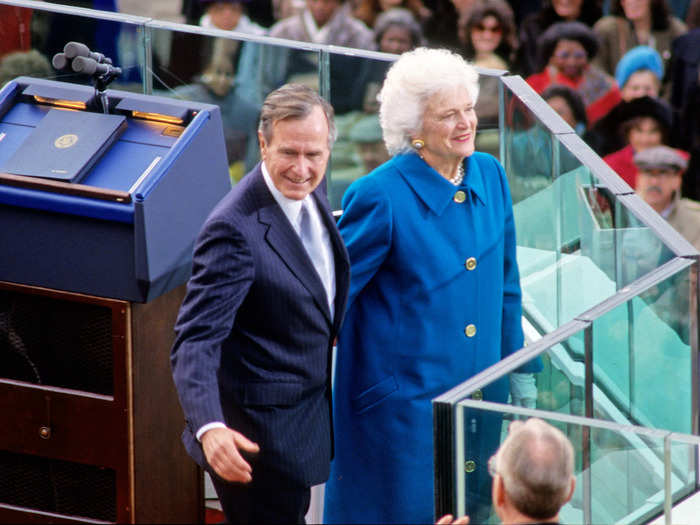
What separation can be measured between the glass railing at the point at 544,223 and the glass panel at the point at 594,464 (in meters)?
0.01

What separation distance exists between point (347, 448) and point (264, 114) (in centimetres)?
106

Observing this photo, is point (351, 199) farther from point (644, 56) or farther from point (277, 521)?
point (644, 56)

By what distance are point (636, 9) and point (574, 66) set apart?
0.79 metres

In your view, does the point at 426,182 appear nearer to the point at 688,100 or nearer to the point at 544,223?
the point at 544,223

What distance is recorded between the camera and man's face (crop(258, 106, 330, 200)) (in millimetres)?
3535

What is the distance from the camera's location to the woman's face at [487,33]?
27.2 ft

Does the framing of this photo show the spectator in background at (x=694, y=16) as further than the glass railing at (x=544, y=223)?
Yes

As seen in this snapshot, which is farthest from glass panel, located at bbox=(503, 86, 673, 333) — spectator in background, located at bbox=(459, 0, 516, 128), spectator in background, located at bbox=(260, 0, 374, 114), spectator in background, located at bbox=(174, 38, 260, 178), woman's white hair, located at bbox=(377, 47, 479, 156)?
spectator in background, located at bbox=(459, 0, 516, 128)

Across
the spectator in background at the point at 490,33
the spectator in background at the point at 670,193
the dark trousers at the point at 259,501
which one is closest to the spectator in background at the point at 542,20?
the spectator in background at the point at 490,33

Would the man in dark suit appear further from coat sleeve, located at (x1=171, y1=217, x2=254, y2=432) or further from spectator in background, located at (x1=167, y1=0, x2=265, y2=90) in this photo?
spectator in background, located at (x1=167, y1=0, x2=265, y2=90)

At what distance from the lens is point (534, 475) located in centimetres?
285

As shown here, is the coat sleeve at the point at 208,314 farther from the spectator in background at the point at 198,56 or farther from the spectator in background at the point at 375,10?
the spectator in background at the point at 375,10

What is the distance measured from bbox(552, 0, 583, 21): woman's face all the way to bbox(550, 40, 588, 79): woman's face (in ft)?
2.12

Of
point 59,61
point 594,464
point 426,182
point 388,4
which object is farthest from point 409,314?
point 388,4
